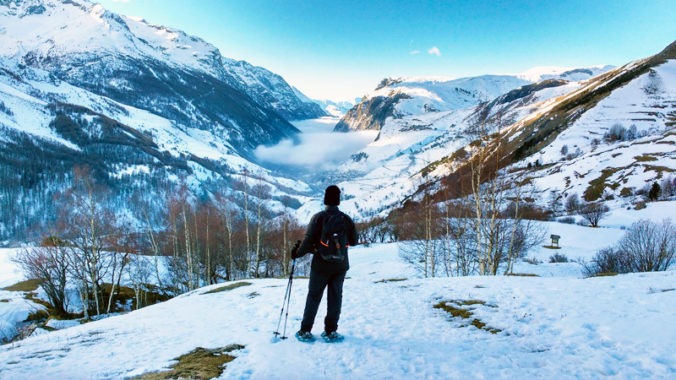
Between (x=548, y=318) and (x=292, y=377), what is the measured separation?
6.54m

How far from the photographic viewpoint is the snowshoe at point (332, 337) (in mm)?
7637

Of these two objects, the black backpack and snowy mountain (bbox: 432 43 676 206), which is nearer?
the black backpack

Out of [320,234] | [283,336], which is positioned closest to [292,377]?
[283,336]

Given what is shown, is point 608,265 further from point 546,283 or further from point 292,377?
point 292,377

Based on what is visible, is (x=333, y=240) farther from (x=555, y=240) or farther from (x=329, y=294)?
(x=555, y=240)

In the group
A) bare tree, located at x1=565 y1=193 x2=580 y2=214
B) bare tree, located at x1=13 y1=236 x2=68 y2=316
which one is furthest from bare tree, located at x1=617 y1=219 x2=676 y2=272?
bare tree, located at x1=565 y1=193 x2=580 y2=214

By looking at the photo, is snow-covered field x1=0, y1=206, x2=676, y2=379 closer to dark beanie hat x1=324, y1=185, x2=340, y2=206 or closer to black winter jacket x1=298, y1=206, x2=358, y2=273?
black winter jacket x1=298, y1=206, x2=358, y2=273

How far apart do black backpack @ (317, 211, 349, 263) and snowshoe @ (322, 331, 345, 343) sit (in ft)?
5.94

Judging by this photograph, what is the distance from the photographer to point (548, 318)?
27.0ft

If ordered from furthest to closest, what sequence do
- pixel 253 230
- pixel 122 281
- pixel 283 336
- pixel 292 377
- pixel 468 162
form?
pixel 253 230 < pixel 122 281 < pixel 468 162 < pixel 283 336 < pixel 292 377

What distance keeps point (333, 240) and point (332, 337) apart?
92.9 inches

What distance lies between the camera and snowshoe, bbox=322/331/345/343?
7.64 metres

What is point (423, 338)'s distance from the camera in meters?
7.78

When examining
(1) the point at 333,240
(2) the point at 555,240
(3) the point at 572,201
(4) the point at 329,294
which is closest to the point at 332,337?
(4) the point at 329,294
